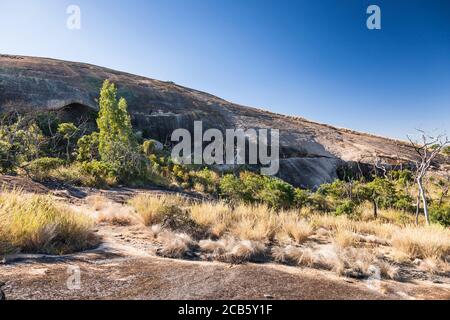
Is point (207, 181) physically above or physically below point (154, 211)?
below

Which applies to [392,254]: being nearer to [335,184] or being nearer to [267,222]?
[267,222]

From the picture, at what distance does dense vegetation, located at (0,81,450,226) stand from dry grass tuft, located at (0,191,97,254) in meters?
7.73

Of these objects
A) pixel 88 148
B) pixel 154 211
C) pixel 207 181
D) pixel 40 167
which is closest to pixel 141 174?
pixel 207 181

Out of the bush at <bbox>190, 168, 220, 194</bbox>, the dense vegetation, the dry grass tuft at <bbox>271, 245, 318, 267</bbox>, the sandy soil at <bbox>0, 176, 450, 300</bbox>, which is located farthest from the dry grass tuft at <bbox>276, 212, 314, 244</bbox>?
the bush at <bbox>190, 168, 220, 194</bbox>

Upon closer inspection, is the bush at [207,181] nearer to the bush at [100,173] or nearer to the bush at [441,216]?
the bush at [100,173]

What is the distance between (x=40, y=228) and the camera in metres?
5.39

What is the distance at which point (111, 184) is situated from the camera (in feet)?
51.1

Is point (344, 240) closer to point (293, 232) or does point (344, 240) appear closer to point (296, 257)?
point (293, 232)

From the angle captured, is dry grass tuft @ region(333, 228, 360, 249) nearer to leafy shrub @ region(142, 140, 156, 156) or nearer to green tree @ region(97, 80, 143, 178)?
green tree @ region(97, 80, 143, 178)

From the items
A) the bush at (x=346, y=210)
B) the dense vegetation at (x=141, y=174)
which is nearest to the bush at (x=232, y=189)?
the dense vegetation at (x=141, y=174)

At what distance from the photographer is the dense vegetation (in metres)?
14.3

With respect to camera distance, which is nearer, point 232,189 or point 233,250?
point 233,250

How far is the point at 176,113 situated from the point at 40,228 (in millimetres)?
25579
